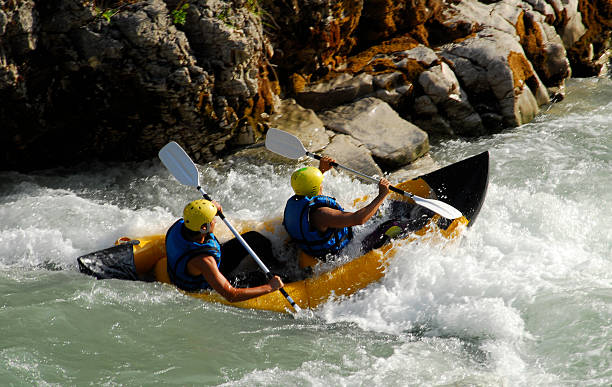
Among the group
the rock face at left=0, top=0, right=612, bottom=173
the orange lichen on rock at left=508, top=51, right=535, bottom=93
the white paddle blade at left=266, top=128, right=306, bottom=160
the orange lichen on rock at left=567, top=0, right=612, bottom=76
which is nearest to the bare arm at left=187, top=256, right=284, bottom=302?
the white paddle blade at left=266, top=128, right=306, bottom=160

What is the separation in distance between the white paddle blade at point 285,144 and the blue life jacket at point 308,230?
146 cm

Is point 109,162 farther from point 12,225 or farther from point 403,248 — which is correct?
point 403,248

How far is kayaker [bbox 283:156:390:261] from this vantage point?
458 centimetres

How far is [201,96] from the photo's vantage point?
6.77 m

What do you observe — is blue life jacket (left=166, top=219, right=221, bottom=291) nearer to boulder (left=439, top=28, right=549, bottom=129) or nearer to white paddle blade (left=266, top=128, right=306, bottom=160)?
white paddle blade (left=266, top=128, right=306, bottom=160)

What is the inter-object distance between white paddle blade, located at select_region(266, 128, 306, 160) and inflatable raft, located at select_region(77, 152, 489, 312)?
3.77 ft

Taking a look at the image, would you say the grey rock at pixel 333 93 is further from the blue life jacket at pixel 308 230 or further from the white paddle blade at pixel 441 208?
the blue life jacket at pixel 308 230

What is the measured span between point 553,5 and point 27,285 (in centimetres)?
946

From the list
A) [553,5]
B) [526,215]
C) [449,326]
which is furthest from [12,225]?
[553,5]

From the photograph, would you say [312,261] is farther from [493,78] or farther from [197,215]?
[493,78]

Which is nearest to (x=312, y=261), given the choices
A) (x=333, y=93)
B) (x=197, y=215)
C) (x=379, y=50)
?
(x=197, y=215)

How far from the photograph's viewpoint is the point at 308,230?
4.64 m

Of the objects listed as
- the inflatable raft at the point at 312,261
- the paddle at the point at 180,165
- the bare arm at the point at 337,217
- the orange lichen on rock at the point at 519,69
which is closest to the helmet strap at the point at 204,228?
the inflatable raft at the point at 312,261

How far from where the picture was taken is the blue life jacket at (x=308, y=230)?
15.3ft
